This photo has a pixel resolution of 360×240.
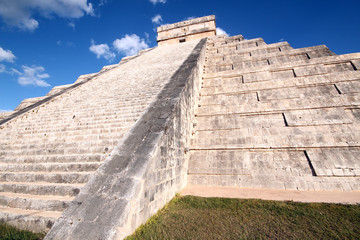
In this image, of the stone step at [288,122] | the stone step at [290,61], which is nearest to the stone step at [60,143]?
the stone step at [288,122]

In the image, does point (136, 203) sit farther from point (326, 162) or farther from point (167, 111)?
point (326, 162)

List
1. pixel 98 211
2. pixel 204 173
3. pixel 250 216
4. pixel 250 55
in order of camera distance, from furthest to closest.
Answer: pixel 250 55 < pixel 204 173 < pixel 250 216 < pixel 98 211

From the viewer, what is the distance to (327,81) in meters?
6.54

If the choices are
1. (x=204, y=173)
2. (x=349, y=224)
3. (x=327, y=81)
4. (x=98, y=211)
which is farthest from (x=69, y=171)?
(x=327, y=81)

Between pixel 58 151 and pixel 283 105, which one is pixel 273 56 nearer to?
pixel 283 105

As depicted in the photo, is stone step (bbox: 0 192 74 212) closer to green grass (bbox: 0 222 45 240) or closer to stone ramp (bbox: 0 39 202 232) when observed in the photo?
stone ramp (bbox: 0 39 202 232)

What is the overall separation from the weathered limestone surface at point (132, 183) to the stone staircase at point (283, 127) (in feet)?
5.70

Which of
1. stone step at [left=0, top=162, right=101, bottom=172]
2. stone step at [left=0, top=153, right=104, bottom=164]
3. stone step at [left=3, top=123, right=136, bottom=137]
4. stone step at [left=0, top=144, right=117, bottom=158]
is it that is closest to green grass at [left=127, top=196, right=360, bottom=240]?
stone step at [left=0, top=162, right=101, bottom=172]

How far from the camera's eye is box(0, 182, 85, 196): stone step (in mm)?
3029

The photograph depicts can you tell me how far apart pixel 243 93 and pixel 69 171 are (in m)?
6.81

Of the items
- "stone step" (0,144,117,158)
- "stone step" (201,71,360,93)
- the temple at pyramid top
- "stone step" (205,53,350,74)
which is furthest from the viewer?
the temple at pyramid top

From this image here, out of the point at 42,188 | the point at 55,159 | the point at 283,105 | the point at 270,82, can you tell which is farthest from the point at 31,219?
the point at 270,82

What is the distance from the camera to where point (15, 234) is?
2.43 m

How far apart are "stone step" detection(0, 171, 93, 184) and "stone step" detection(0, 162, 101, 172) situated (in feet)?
0.49
